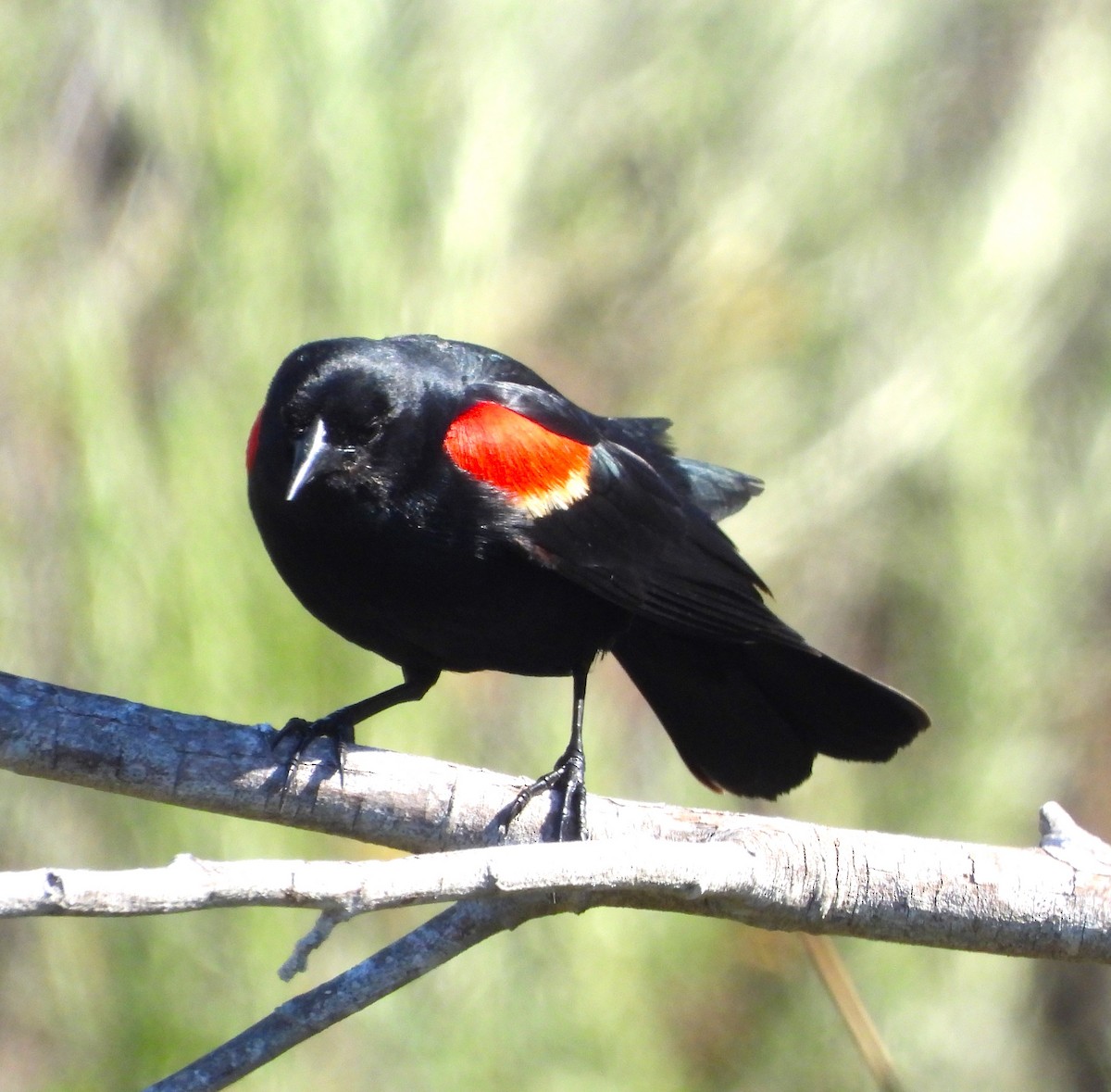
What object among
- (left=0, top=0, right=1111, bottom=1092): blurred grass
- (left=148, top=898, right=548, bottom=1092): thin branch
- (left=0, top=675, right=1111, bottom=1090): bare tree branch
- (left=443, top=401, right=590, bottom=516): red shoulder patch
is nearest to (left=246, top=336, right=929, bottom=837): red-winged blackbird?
(left=443, top=401, right=590, bottom=516): red shoulder patch

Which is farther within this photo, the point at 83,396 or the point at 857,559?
the point at 857,559

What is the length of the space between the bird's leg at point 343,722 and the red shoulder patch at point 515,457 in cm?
37

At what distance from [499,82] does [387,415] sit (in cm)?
122

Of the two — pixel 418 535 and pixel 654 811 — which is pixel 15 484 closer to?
pixel 418 535

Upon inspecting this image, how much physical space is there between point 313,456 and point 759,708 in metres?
0.84

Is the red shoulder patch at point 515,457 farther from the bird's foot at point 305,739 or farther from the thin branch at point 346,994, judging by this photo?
the thin branch at point 346,994

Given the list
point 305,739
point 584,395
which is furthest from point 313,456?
point 584,395

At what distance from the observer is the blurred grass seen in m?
2.41

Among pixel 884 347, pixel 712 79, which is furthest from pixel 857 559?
pixel 712 79

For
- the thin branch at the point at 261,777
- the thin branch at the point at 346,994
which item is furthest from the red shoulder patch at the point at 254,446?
the thin branch at the point at 346,994

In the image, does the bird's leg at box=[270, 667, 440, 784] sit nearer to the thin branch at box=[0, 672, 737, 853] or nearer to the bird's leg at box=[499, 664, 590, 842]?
the thin branch at box=[0, 672, 737, 853]

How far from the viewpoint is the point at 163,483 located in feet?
8.00

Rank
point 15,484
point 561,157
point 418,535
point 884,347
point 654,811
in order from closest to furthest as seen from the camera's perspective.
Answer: point 654,811
point 418,535
point 15,484
point 561,157
point 884,347

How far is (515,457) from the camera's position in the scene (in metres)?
1.93
